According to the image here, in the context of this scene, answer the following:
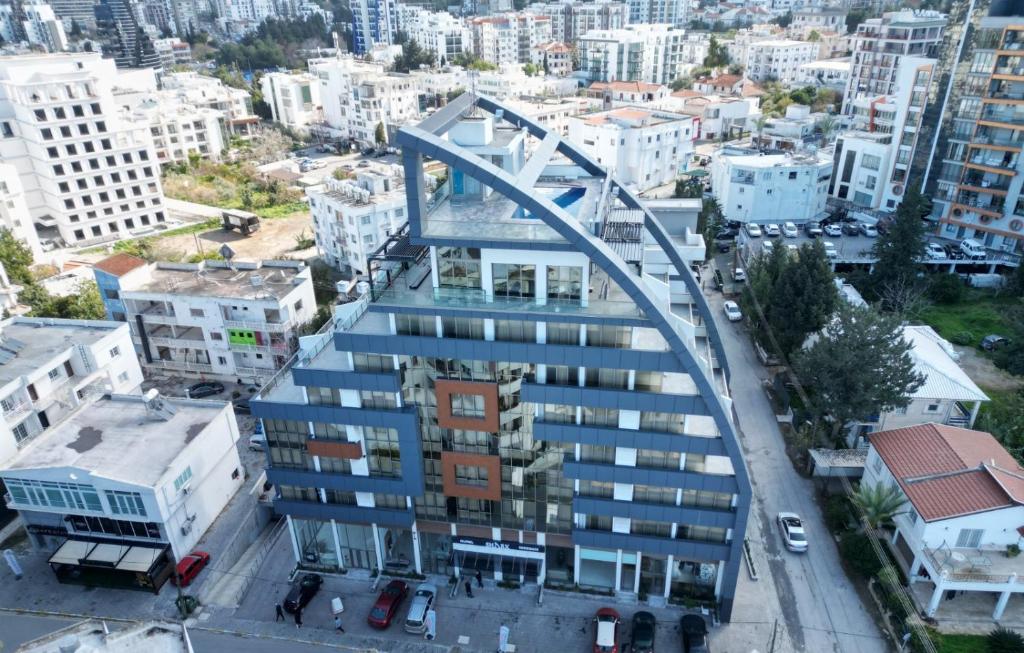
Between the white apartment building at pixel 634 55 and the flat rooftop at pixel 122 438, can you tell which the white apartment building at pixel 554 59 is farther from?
the flat rooftop at pixel 122 438

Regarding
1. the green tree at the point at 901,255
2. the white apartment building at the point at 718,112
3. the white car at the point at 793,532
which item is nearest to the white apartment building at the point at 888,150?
the green tree at the point at 901,255

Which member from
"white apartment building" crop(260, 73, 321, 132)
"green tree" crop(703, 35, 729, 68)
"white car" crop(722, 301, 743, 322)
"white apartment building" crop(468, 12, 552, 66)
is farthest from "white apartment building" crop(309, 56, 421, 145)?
"white car" crop(722, 301, 743, 322)

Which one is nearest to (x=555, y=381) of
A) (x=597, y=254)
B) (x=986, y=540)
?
(x=597, y=254)

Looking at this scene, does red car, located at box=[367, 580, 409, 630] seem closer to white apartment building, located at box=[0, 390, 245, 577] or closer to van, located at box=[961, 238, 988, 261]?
white apartment building, located at box=[0, 390, 245, 577]

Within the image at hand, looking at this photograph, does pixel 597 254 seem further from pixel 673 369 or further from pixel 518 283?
pixel 673 369

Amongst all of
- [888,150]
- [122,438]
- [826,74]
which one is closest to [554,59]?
[826,74]

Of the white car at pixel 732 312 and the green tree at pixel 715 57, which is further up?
the green tree at pixel 715 57
